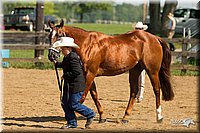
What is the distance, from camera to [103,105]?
1063 cm

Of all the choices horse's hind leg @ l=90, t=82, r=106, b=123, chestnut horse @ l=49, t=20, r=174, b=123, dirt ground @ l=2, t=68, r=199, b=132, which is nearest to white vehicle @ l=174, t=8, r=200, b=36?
dirt ground @ l=2, t=68, r=199, b=132

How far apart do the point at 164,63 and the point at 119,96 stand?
115 inches

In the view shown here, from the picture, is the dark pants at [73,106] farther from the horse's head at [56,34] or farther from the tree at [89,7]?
the tree at [89,7]

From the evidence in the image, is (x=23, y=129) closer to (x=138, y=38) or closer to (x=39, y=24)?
(x=138, y=38)

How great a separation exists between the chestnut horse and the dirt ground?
0.34 m

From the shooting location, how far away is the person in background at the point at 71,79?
25.2 feet

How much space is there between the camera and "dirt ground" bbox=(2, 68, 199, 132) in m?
8.23

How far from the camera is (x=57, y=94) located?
Result: 12172 mm

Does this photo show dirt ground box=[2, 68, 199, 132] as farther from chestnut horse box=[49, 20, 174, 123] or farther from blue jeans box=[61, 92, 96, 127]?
chestnut horse box=[49, 20, 174, 123]

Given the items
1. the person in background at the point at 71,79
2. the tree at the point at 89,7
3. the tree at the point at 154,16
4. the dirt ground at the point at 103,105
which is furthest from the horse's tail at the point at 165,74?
the tree at the point at 89,7

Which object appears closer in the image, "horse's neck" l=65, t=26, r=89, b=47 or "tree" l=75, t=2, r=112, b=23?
"horse's neck" l=65, t=26, r=89, b=47

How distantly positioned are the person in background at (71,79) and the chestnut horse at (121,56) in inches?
15.0

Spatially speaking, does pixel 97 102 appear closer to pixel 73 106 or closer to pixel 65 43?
pixel 73 106

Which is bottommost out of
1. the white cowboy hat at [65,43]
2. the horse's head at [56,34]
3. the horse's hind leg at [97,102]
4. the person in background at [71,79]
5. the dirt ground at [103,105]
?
the dirt ground at [103,105]
